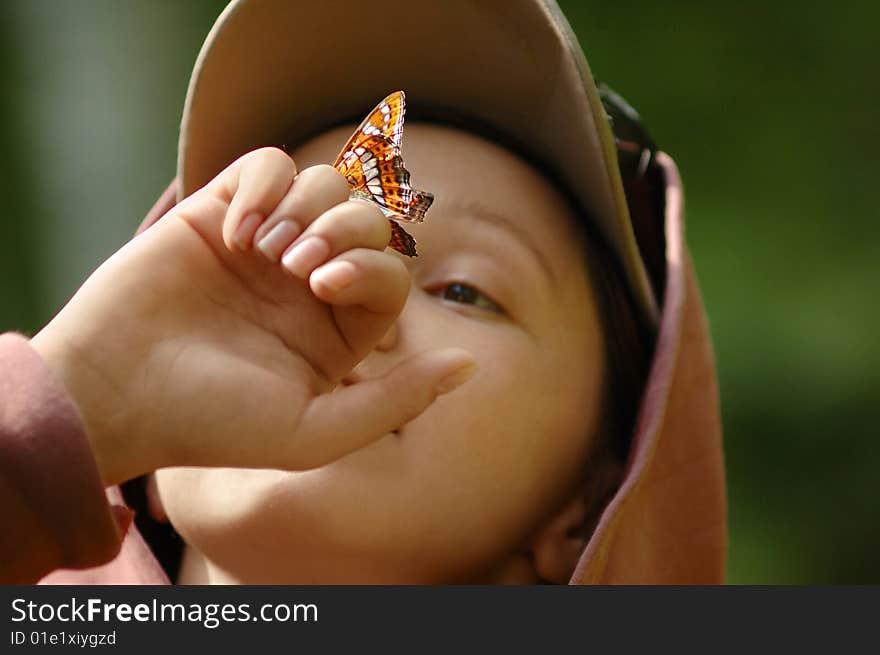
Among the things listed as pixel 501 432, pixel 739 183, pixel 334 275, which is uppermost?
pixel 334 275

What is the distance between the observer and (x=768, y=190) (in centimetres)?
184

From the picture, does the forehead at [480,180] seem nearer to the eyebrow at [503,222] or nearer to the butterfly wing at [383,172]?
the eyebrow at [503,222]

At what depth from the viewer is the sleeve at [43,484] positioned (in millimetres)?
568

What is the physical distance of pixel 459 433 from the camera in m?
0.80

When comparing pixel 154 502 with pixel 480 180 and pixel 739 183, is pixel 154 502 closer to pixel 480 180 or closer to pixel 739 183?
pixel 480 180

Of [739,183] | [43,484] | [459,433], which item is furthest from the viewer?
[739,183]

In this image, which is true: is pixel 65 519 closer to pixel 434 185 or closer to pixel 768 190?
pixel 434 185

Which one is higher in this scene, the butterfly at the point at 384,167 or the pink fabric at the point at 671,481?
the butterfly at the point at 384,167

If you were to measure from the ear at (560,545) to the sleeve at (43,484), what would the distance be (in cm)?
41

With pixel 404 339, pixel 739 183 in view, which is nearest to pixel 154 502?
pixel 404 339

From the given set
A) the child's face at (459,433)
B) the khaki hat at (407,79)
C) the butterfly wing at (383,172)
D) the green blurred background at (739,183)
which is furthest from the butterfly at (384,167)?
the green blurred background at (739,183)

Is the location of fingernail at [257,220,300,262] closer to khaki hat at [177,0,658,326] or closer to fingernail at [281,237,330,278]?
fingernail at [281,237,330,278]

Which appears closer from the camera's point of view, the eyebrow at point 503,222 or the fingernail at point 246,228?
the fingernail at point 246,228

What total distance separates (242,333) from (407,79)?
0.37m
